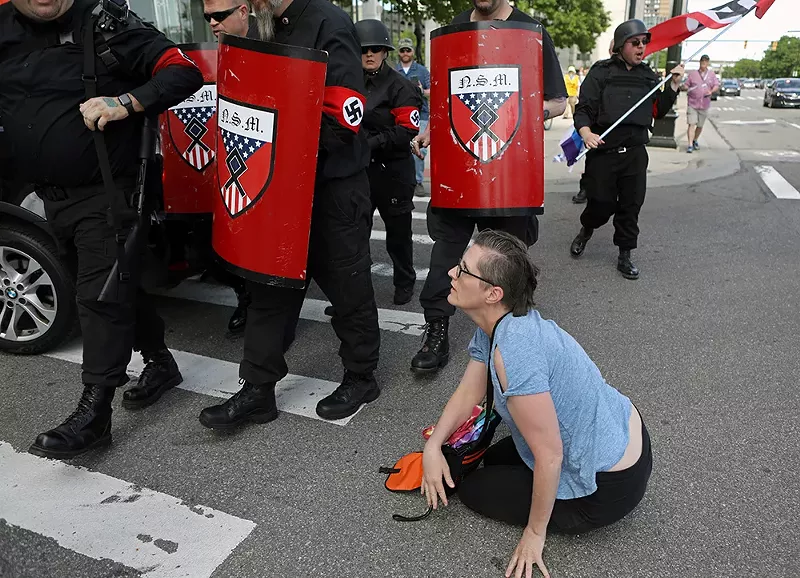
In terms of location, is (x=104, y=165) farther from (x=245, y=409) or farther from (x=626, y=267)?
(x=626, y=267)

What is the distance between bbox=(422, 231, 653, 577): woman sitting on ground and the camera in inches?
71.4

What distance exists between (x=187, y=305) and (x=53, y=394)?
4.63ft

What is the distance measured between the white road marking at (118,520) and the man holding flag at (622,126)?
362cm

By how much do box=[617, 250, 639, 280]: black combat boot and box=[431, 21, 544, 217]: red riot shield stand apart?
1.91 metres

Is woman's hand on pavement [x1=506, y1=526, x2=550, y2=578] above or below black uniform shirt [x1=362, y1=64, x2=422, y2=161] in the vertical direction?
below

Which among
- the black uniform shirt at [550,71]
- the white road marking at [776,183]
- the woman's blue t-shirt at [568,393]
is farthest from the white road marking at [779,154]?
the woman's blue t-shirt at [568,393]

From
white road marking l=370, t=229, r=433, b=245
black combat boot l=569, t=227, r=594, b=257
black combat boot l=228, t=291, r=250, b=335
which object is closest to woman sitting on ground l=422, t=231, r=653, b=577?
black combat boot l=228, t=291, r=250, b=335

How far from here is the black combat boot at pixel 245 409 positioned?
2750mm

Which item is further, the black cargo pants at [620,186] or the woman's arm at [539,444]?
the black cargo pants at [620,186]

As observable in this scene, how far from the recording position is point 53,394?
321 cm

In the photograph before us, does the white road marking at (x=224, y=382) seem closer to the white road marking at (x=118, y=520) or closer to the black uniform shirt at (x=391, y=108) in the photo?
the white road marking at (x=118, y=520)

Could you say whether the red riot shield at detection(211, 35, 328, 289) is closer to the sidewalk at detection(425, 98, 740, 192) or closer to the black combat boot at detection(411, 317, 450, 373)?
the black combat boot at detection(411, 317, 450, 373)

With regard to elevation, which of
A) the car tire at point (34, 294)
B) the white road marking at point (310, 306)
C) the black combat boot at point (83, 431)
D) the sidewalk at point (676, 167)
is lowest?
the white road marking at point (310, 306)

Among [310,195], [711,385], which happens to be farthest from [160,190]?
[711,385]
